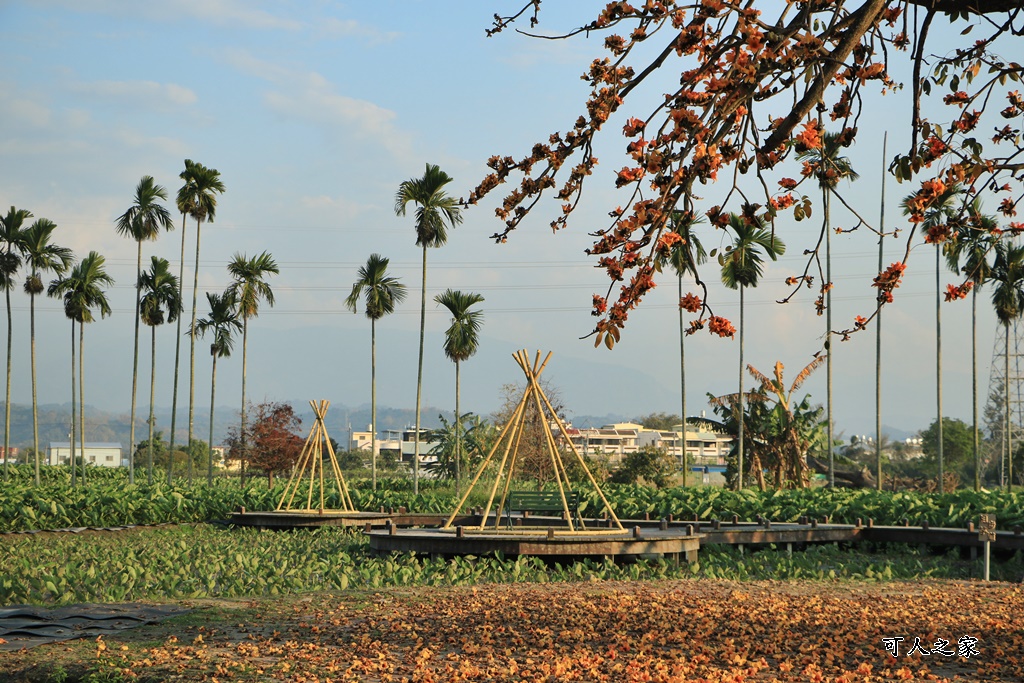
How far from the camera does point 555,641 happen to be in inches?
281

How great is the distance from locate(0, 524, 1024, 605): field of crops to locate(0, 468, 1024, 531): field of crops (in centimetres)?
151

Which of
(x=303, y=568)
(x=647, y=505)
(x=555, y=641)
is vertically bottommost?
(x=303, y=568)

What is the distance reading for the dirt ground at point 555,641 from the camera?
604 cm

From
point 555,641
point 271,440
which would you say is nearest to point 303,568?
point 555,641

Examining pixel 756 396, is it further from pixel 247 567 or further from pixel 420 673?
pixel 420 673

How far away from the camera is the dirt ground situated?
6043mm

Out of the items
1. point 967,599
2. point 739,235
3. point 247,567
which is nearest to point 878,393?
point 739,235

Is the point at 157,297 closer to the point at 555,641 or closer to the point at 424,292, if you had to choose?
the point at 424,292

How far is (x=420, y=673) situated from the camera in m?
6.00

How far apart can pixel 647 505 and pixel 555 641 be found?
11938 mm

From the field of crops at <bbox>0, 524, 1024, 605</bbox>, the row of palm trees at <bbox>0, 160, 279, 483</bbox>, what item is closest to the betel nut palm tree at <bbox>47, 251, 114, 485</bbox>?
the row of palm trees at <bbox>0, 160, 279, 483</bbox>

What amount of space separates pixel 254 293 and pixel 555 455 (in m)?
24.0

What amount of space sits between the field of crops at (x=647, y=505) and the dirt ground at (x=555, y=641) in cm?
745

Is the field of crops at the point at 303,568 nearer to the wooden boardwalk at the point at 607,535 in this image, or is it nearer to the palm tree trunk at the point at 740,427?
the wooden boardwalk at the point at 607,535
